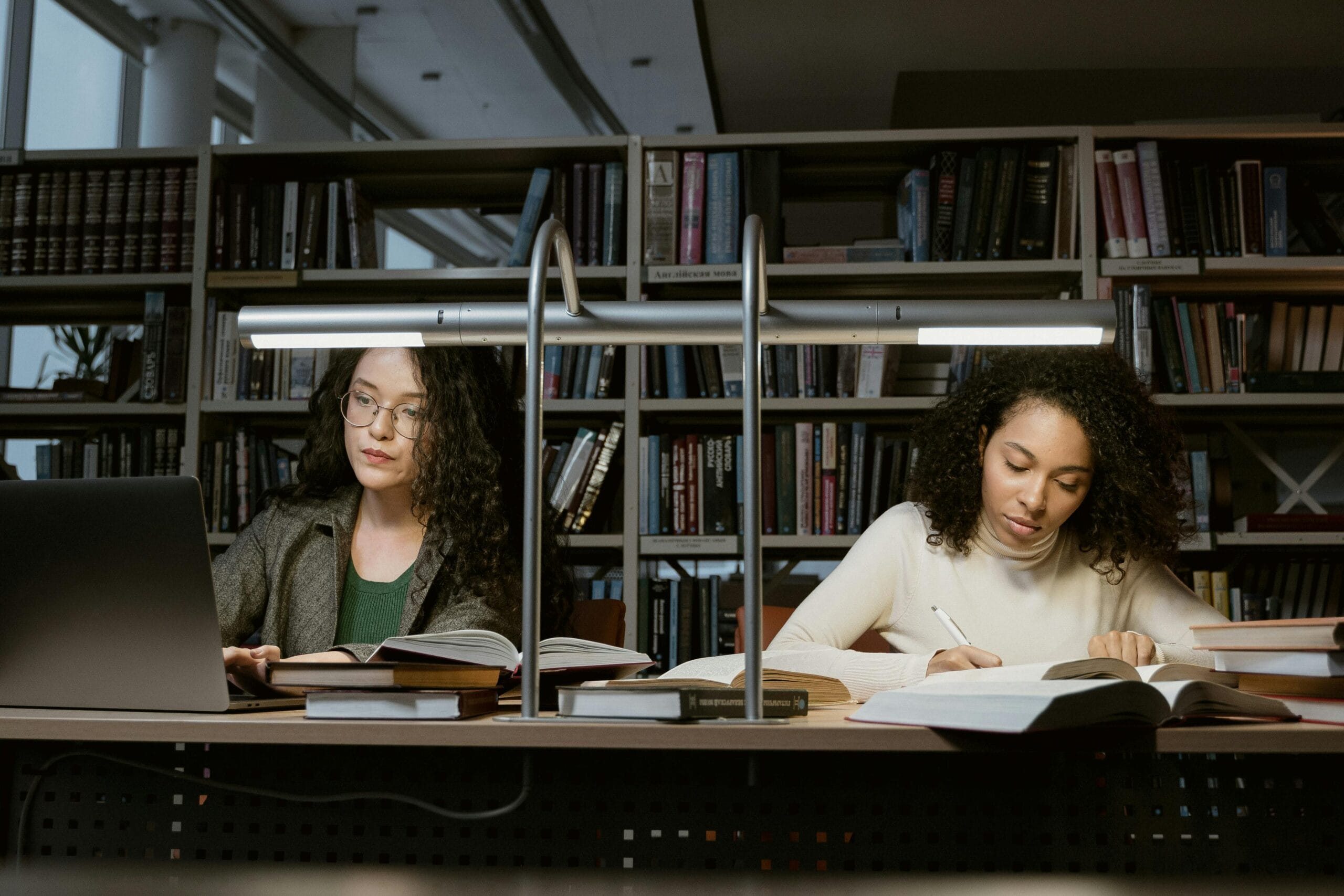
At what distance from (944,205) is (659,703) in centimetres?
214

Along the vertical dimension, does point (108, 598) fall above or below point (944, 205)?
below

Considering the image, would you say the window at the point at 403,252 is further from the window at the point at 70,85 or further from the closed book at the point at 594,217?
the closed book at the point at 594,217

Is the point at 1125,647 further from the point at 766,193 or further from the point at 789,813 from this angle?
the point at 766,193

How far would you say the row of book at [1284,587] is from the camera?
2584 mm

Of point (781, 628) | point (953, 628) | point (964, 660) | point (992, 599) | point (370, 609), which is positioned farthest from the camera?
point (781, 628)

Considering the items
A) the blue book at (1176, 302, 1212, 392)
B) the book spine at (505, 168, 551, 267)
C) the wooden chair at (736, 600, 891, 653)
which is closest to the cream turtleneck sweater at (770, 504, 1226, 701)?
the wooden chair at (736, 600, 891, 653)

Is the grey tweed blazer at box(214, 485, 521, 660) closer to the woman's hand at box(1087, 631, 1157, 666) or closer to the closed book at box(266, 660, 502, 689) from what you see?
the closed book at box(266, 660, 502, 689)

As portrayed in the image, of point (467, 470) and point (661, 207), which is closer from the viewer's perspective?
point (467, 470)

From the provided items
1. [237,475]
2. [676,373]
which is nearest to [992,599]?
[676,373]

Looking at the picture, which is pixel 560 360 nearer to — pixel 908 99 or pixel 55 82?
pixel 908 99

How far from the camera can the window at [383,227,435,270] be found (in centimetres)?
645

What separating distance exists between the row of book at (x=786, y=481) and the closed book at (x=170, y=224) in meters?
1.28

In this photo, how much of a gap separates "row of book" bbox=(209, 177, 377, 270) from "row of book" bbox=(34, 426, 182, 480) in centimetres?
46

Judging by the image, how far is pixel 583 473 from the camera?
8.79 feet
